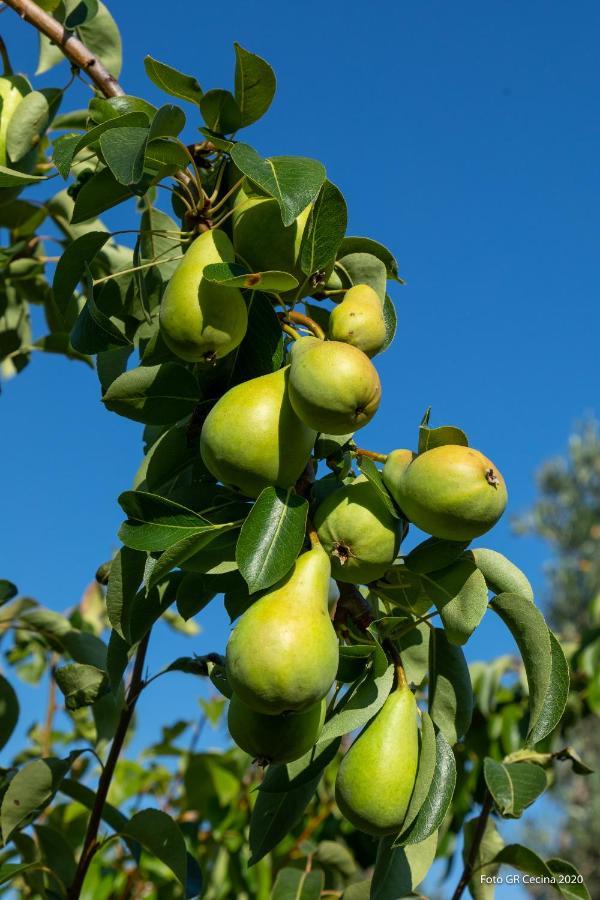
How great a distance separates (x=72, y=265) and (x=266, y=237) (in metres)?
0.37


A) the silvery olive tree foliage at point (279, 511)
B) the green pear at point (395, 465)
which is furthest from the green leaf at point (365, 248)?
the green pear at point (395, 465)

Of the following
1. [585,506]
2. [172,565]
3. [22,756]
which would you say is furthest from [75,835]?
[585,506]

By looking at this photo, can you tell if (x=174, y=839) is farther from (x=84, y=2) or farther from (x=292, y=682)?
(x=84, y=2)

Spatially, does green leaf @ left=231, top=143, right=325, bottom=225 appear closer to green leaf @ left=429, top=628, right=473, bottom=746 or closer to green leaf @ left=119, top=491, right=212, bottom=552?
green leaf @ left=119, top=491, right=212, bottom=552

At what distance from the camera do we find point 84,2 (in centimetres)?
180

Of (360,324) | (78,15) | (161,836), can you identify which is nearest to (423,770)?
(360,324)

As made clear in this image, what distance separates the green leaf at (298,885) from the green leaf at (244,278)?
3.91ft

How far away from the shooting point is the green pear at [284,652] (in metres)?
0.95

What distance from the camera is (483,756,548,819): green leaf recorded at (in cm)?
146

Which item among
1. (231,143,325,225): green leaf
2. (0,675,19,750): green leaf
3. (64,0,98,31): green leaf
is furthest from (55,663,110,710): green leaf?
(64,0,98,31): green leaf

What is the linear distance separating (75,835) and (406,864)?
56.9 inches

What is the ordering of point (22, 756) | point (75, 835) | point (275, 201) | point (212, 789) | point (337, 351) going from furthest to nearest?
1. point (22, 756)
2. point (212, 789)
3. point (75, 835)
4. point (275, 201)
5. point (337, 351)

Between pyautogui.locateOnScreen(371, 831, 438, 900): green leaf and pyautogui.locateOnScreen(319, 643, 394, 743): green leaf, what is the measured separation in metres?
0.20

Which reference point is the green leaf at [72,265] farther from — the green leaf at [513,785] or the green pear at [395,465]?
the green leaf at [513,785]
